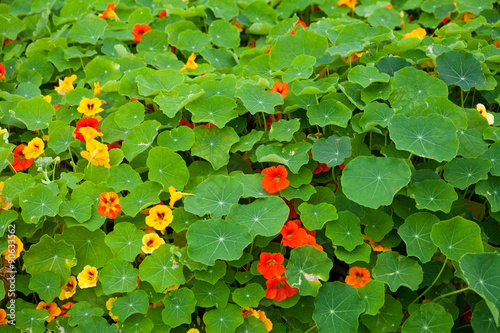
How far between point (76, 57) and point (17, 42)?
659mm

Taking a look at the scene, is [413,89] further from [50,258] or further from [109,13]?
[109,13]

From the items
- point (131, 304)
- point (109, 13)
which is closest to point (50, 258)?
point (131, 304)

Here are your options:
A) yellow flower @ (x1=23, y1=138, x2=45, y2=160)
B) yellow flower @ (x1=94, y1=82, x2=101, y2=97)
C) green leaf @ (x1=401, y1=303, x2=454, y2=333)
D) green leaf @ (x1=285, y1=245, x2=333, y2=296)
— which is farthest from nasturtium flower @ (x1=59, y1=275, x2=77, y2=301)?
green leaf @ (x1=401, y1=303, x2=454, y2=333)

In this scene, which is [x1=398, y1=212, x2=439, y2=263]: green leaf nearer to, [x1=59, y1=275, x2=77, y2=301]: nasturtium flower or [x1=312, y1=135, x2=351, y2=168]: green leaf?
[x1=312, y1=135, x2=351, y2=168]: green leaf

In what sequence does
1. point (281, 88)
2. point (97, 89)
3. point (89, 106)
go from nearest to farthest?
point (281, 88) → point (89, 106) → point (97, 89)

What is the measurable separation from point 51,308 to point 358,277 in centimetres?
119

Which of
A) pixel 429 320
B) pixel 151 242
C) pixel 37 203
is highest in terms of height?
pixel 37 203

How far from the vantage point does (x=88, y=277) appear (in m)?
1.67

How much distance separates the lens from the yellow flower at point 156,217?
1.69 metres

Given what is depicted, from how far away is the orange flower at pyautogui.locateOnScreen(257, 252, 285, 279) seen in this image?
1.61m

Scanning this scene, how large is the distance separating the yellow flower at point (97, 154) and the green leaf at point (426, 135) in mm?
1208

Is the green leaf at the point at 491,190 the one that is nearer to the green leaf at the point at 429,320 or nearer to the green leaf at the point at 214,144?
the green leaf at the point at 429,320

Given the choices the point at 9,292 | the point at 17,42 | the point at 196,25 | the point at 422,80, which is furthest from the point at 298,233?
the point at 17,42

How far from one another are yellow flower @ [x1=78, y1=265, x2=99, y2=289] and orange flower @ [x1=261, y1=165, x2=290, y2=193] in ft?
2.39
